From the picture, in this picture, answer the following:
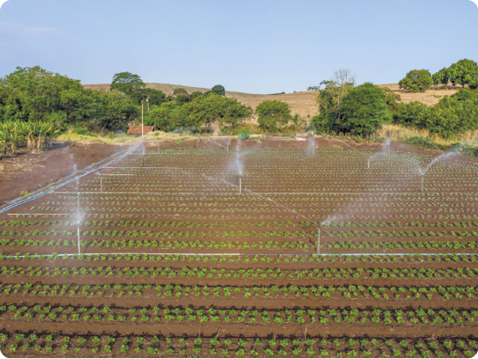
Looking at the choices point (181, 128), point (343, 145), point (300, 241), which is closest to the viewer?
point (300, 241)

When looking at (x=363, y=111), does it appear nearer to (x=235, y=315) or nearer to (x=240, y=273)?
(x=240, y=273)

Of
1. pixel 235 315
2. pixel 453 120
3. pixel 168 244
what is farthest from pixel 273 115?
pixel 235 315

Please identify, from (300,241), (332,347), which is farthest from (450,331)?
(300,241)

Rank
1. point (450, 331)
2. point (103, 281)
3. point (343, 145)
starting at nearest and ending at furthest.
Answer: point (450, 331) → point (103, 281) → point (343, 145)

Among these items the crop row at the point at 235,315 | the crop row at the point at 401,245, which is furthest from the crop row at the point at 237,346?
the crop row at the point at 401,245

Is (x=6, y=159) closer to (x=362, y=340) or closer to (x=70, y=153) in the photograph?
(x=70, y=153)

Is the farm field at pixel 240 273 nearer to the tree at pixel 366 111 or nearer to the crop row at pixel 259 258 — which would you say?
the crop row at pixel 259 258

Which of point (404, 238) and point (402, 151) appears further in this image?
point (402, 151)

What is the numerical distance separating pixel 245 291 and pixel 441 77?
77.3 metres

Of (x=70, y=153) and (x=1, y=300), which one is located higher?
(x=70, y=153)

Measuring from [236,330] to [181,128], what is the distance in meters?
35.9

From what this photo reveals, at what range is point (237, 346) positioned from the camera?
18.5 ft

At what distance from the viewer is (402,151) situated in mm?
27922

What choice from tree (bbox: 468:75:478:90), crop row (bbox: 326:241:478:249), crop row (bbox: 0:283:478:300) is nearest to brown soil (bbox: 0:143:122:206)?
crop row (bbox: 0:283:478:300)
